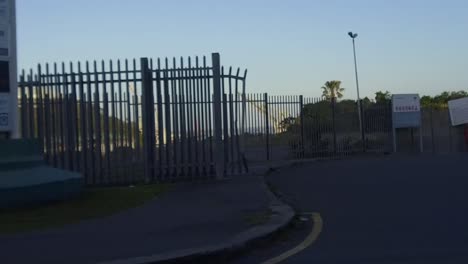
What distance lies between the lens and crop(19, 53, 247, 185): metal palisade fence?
1673 centimetres

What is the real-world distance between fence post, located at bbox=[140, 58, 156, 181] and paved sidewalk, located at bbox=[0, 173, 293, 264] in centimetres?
307

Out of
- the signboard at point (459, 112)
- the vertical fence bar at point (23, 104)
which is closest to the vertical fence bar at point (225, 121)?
the vertical fence bar at point (23, 104)

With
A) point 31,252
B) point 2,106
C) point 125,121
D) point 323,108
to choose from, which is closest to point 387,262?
point 31,252

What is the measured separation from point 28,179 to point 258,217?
173 inches

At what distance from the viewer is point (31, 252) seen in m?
8.82

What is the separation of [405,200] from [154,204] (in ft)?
14.4

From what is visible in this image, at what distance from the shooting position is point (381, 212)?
1194 cm

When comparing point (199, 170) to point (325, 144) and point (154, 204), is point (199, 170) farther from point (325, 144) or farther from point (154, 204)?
point (325, 144)

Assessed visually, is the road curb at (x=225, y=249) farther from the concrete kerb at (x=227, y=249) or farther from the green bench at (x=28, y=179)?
the green bench at (x=28, y=179)

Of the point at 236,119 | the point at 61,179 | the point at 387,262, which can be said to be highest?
the point at 236,119

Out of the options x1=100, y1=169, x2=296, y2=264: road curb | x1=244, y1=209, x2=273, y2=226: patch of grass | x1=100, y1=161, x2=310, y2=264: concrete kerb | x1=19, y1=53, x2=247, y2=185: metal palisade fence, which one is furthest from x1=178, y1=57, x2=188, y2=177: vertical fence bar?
x1=100, y1=169, x2=296, y2=264: road curb

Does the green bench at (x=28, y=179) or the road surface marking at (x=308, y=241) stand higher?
the green bench at (x=28, y=179)

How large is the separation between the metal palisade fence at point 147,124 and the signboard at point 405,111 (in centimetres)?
1689

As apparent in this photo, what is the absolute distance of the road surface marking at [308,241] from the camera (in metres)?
8.57
